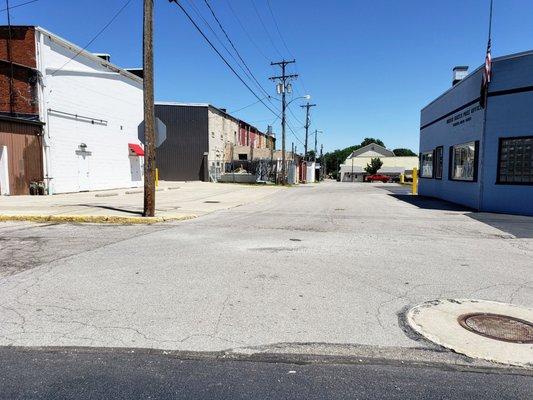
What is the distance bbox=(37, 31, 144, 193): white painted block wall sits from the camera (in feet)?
74.8

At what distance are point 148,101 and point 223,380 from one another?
11076 millimetres

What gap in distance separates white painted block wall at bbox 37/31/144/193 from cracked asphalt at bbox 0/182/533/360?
43.9ft

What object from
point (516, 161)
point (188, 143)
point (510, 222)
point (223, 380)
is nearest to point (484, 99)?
point (516, 161)

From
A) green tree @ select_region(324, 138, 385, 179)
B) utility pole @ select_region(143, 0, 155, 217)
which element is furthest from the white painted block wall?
green tree @ select_region(324, 138, 385, 179)

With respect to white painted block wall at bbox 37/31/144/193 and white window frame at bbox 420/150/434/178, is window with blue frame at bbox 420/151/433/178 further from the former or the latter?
white painted block wall at bbox 37/31/144/193

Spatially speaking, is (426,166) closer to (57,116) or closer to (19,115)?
(57,116)

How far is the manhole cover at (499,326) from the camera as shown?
4312 mm

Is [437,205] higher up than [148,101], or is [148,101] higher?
[148,101]

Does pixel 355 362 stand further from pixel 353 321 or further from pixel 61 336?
pixel 61 336

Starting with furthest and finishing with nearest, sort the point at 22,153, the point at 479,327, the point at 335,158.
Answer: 1. the point at 335,158
2. the point at 22,153
3. the point at 479,327

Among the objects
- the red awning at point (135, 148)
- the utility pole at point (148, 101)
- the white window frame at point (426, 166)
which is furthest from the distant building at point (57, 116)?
the white window frame at point (426, 166)

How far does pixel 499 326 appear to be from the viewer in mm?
4570

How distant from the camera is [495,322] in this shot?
4684mm

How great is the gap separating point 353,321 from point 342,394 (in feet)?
Answer: 5.08
